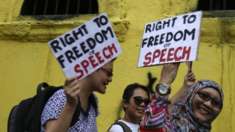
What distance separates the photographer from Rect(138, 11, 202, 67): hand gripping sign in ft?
14.1

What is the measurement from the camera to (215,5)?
22.0 feet

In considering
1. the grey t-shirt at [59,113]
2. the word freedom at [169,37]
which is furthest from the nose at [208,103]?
the grey t-shirt at [59,113]

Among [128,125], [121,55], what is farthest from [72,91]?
[121,55]

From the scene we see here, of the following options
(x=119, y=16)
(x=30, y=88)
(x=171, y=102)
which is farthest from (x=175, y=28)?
(x=30, y=88)

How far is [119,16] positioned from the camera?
6.79m

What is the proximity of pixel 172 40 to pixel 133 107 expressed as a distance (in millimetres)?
715

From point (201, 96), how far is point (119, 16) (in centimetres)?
302

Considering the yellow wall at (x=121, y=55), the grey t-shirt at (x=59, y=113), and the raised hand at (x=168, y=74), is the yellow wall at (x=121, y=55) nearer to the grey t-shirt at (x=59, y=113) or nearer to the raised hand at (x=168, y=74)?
the raised hand at (x=168, y=74)

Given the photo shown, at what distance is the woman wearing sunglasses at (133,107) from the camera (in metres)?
4.57

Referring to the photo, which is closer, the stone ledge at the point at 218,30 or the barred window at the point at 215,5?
the stone ledge at the point at 218,30

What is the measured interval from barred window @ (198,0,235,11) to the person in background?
3115mm

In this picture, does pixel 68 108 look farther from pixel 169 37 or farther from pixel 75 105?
pixel 169 37

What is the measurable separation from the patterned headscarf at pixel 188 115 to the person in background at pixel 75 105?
1.81 ft

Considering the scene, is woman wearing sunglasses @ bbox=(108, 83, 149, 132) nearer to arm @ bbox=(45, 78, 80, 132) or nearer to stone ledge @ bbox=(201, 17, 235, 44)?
arm @ bbox=(45, 78, 80, 132)
